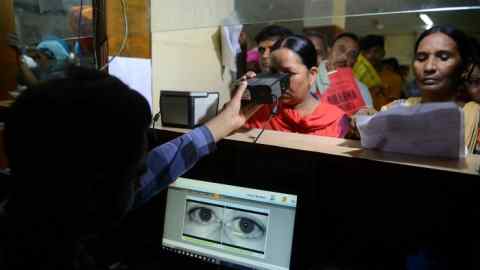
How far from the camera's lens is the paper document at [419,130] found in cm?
52

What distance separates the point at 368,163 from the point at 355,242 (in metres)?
0.36

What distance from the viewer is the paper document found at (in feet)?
1.72

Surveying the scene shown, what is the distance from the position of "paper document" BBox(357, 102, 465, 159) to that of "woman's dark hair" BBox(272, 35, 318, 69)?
0.54 m

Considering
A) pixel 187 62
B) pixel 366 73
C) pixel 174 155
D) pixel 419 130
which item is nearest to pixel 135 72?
pixel 187 62

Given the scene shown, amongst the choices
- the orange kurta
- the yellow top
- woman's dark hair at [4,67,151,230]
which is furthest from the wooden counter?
the yellow top

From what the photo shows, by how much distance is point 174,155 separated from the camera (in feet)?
2.48

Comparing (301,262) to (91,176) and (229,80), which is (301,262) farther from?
(229,80)

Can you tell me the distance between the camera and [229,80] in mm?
1451

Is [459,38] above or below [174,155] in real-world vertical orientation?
above

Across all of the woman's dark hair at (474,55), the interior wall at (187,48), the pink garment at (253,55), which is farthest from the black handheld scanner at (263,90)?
the pink garment at (253,55)

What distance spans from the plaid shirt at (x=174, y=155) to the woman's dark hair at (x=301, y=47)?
1.70ft

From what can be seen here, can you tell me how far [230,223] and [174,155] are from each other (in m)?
0.22

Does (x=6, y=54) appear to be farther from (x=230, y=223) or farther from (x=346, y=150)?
(x=346, y=150)

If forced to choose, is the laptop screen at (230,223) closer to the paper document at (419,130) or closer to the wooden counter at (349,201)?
the wooden counter at (349,201)
